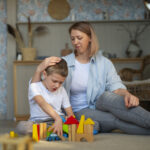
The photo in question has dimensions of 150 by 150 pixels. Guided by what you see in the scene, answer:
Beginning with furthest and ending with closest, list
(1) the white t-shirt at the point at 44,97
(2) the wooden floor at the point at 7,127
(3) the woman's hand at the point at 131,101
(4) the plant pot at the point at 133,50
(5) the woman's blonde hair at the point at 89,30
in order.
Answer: (4) the plant pot at the point at 133,50, (2) the wooden floor at the point at 7,127, (5) the woman's blonde hair at the point at 89,30, (1) the white t-shirt at the point at 44,97, (3) the woman's hand at the point at 131,101

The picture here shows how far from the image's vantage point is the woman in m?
2.03

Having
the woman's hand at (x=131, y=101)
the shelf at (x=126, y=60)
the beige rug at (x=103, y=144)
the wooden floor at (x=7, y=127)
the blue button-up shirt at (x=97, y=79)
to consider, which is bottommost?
the wooden floor at (x=7, y=127)

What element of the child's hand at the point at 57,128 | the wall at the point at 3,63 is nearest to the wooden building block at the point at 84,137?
the child's hand at the point at 57,128

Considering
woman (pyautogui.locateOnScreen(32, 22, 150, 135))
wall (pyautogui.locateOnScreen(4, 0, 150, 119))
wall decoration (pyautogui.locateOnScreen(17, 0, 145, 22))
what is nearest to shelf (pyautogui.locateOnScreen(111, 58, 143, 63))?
wall (pyautogui.locateOnScreen(4, 0, 150, 119))

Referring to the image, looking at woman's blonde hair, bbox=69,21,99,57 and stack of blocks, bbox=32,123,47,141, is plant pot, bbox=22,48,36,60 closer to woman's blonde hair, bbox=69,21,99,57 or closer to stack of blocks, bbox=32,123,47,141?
woman's blonde hair, bbox=69,21,99,57

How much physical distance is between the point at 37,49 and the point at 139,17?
1.65 m

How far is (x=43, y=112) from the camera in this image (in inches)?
78.0

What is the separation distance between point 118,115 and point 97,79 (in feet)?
1.32

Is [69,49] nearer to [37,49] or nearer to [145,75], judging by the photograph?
[37,49]

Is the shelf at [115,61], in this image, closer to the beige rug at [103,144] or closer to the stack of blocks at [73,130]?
the beige rug at [103,144]

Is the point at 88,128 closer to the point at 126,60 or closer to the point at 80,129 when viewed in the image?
the point at 80,129

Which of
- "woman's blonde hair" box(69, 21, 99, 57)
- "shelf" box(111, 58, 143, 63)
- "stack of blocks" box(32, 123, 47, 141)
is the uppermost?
"woman's blonde hair" box(69, 21, 99, 57)

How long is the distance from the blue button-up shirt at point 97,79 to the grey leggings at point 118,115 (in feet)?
0.42

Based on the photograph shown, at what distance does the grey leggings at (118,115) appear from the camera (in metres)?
1.88
